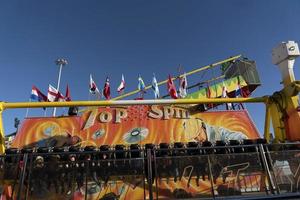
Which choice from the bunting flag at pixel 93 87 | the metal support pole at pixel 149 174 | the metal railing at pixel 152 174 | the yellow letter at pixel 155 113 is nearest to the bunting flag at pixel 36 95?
the bunting flag at pixel 93 87

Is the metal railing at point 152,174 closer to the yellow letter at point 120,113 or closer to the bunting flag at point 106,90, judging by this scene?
the yellow letter at point 120,113

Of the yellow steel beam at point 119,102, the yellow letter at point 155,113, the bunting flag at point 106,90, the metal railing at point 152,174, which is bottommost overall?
the metal railing at point 152,174

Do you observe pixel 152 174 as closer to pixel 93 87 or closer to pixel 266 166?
pixel 266 166

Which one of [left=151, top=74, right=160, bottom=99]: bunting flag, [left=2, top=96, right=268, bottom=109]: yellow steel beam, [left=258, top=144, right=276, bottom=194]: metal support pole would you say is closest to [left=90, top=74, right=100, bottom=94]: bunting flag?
[left=151, top=74, right=160, bottom=99]: bunting flag

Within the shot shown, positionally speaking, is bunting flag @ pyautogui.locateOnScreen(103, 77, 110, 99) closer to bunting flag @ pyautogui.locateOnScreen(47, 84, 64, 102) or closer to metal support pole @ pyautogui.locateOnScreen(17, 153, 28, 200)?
bunting flag @ pyautogui.locateOnScreen(47, 84, 64, 102)

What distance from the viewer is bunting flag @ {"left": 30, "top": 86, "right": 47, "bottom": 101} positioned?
19516mm

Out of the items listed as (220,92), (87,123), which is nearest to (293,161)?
(87,123)

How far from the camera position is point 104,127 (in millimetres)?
17375

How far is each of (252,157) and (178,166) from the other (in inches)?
70.3

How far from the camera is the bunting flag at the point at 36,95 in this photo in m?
19.5

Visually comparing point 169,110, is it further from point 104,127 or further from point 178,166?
point 178,166

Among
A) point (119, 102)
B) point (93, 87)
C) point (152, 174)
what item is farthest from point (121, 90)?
point (152, 174)

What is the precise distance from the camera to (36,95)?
19.6 m

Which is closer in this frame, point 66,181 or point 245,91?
point 66,181
